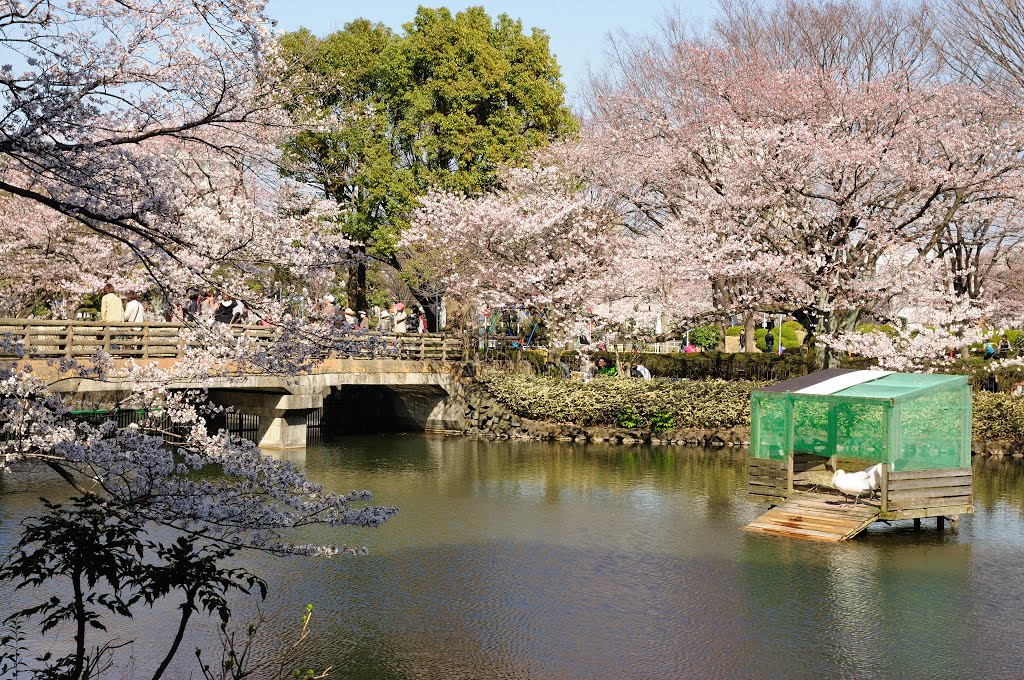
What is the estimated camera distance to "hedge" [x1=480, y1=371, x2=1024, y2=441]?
2980 cm

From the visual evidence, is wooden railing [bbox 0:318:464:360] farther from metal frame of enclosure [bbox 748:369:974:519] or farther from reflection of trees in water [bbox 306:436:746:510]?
metal frame of enclosure [bbox 748:369:974:519]

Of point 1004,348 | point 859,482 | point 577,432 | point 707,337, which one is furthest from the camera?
point 707,337

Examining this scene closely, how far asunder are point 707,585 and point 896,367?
15746 millimetres

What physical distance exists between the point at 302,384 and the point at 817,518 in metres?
15.6

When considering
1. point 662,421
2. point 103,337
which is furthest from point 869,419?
point 103,337

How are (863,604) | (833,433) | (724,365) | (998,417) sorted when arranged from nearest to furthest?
(863,604), (833,433), (998,417), (724,365)

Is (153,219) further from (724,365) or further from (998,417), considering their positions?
(724,365)

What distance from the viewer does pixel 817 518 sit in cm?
1706

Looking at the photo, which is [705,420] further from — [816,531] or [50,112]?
[50,112]

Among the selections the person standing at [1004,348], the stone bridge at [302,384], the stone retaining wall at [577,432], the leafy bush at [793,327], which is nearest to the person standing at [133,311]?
the stone bridge at [302,384]

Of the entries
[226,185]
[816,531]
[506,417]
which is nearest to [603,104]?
[506,417]

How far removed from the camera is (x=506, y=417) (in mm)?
32062

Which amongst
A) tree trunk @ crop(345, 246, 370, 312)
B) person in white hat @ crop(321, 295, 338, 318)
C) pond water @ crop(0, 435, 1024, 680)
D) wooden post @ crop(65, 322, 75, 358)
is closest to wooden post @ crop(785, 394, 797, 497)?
pond water @ crop(0, 435, 1024, 680)

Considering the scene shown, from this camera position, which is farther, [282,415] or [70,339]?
[282,415]
